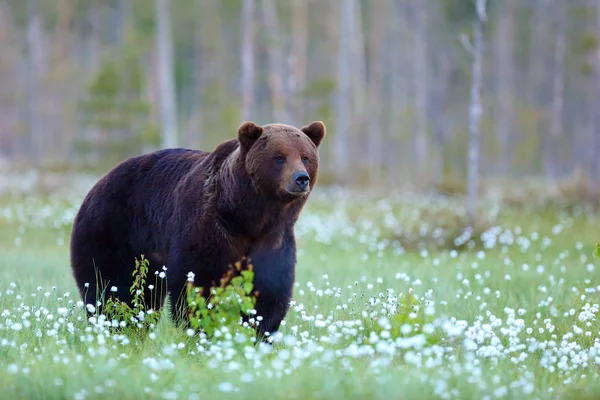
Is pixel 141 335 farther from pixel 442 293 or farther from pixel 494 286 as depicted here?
pixel 494 286

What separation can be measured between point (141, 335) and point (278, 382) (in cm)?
187

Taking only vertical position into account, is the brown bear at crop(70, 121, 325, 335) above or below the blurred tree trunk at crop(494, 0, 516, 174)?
above

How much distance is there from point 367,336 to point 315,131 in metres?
1.71

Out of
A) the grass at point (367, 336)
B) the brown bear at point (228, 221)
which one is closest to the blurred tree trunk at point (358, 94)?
the grass at point (367, 336)

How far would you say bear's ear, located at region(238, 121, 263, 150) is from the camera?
6012mm

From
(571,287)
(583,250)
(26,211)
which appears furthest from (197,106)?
(571,287)

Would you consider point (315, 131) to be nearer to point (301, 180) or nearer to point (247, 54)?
point (301, 180)

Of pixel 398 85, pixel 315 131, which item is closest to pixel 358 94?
pixel 398 85

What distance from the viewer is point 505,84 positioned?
155 feet

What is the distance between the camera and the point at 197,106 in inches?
2005

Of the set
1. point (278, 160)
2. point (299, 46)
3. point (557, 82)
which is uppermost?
point (278, 160)

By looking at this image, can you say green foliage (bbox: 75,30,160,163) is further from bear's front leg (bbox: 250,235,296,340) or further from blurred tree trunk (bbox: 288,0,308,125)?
bear's front leg (bbox: 250,235,296,340)

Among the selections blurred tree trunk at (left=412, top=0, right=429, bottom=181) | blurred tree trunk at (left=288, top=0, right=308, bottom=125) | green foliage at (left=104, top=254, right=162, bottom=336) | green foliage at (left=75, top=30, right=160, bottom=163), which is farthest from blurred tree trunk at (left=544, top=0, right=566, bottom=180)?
green foliage at (left=104, top=254, right=162, bottom=336)

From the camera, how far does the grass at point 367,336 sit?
4461 millimetres
